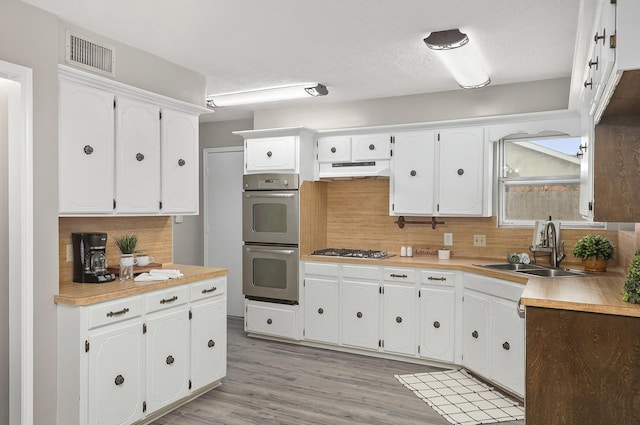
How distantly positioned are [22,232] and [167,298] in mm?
966

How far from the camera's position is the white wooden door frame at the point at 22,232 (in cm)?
257

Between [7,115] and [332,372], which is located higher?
[7,115]

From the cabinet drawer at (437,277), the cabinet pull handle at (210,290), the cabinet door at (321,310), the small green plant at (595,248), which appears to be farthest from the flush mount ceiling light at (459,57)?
the cabinet pull handle at (210,290)

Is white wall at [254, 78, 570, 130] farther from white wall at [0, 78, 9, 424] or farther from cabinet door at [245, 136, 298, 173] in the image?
white wall at [0, 78, 9, 424]

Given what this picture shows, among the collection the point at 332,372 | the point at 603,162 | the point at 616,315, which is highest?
Answer: the point at 603,162

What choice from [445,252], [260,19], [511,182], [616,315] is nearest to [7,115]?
[260,19]

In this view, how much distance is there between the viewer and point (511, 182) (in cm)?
450

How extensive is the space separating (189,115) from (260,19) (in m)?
1.22

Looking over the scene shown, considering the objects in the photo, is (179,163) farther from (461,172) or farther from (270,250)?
(461,172)

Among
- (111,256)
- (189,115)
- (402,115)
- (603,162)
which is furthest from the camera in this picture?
(402,115)

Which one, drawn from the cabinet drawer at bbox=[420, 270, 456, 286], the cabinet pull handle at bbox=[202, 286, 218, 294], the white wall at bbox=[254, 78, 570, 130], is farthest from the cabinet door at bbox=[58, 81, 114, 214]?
the cabinet drawer at bbox=[420, 270, 456, 286]

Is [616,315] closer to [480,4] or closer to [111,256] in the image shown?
[480,4]

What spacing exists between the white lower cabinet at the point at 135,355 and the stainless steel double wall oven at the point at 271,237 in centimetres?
128

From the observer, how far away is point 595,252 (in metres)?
3.59
